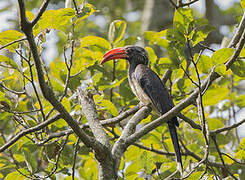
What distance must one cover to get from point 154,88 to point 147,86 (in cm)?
11

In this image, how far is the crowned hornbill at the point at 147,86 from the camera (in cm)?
345

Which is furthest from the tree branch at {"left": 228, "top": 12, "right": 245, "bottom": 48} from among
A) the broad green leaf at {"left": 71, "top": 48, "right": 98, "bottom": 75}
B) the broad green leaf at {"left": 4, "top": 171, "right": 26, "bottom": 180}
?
the broad green leaf at {"left": 4, "top": 171, "right": 26, "bottom": 180}

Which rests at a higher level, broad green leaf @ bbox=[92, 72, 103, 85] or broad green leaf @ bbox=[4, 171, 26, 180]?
broad green leaf @ bbox=[92, 72, 103, 85]

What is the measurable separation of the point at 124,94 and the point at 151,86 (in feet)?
1.59

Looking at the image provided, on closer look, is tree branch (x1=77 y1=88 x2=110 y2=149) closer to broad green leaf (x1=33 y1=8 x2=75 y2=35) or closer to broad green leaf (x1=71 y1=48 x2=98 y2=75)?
broad green leaf (x1=71 y1=48 x2=98 y2=75)

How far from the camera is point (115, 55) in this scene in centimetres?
371

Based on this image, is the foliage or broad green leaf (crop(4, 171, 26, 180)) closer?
Result: the foliage

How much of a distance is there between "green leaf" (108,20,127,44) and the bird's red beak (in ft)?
0.41

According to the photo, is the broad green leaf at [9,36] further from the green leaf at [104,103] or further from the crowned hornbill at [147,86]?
the crowned hornbill at [147,86]

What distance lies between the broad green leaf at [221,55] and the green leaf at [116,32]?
49.5 inches

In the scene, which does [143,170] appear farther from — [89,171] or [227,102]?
[227,102]

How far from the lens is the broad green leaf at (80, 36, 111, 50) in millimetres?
3233

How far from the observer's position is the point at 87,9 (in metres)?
2.54

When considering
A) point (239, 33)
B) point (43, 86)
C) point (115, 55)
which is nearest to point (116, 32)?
point (115, 55)
